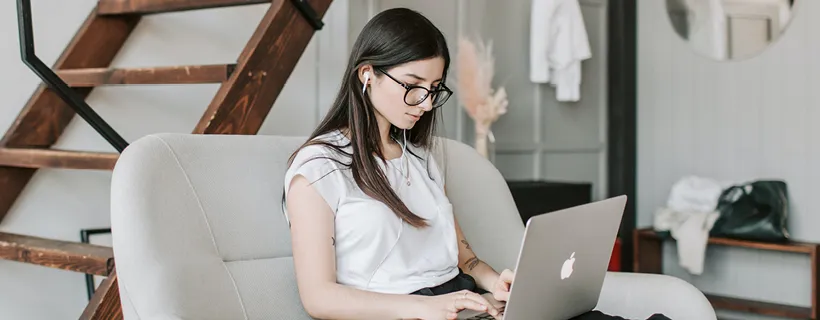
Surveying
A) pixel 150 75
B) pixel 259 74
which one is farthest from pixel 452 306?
pixel 150 75

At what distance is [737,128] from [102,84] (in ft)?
11.4

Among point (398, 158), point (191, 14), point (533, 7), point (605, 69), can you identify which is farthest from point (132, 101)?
point (605, 69)

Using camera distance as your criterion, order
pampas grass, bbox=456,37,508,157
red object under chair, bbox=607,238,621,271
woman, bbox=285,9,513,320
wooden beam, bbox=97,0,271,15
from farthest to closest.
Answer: red object under chair, bbox=607,238,621,271 → pampas grass, bbox=456,37,508,157 → wooden beam, bbox=97,0,271,15 → woman, bbox=285,9,513,320

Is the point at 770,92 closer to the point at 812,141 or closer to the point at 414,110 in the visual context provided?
the point at 812,141

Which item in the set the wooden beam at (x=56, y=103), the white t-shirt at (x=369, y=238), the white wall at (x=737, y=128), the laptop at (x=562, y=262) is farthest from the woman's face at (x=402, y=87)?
the white wall at (x=737, y=128)

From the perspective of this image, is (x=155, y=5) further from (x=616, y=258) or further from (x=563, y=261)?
(x=616, y=258)

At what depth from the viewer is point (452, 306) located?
5.12ft

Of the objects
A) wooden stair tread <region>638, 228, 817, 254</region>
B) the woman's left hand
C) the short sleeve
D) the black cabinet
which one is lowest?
wooden stair tread <region>638, 228, 817, 254</region>

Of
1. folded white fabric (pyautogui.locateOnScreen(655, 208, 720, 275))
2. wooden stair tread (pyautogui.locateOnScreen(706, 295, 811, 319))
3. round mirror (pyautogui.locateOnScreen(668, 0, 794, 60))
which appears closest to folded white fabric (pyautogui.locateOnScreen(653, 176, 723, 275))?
folded white fabric (pyautogui.locateOnScreen(655, 208, 720, 275))

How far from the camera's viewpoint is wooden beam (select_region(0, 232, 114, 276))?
2.00 m

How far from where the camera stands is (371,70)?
182 centimetres

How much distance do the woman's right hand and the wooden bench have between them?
10.1 feet

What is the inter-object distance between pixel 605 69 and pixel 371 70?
11.8ft

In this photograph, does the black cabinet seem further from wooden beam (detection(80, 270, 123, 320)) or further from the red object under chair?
wooden beam (detection(80, 270, 123, 320))
